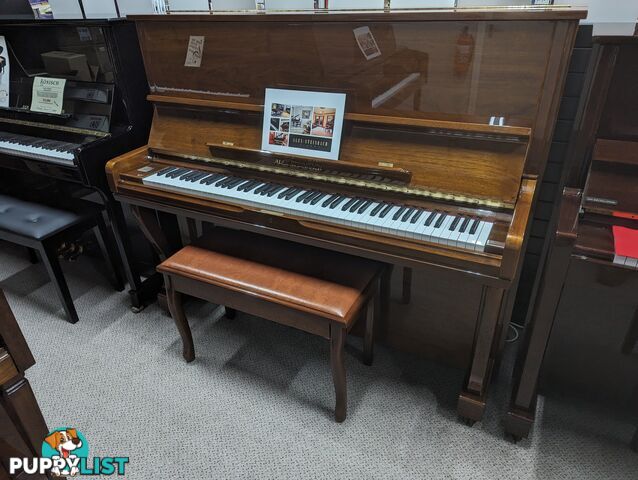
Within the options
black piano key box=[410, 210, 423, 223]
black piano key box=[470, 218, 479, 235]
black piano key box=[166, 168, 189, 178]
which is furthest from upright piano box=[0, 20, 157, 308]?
black piano key box=[470, 218, 479, 235]

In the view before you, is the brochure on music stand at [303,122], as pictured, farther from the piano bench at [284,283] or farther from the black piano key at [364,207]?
the piano bench at [284,283]

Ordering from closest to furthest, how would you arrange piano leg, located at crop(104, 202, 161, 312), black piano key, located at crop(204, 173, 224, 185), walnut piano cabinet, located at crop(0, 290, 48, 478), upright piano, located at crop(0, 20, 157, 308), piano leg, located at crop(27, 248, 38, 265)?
walnut piano cabinet, located at crop(0, 290, 48, 478), black piano key, located at crop(204, 173, 224, 185), upright piano, located at crop(0, 20, 157, 308), piano leg, located at crop(104, 202, 161, 312), piano leg, located at crop(27, 248, 38, 265)

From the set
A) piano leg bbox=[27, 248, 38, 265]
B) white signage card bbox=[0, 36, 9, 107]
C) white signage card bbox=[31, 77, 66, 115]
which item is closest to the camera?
white signage card bbox=[31, 77, 66, 115]

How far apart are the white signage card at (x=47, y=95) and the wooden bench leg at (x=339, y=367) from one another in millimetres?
1683

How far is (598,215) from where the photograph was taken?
115cm

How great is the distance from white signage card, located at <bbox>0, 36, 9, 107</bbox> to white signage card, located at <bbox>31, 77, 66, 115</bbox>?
203 millimetres

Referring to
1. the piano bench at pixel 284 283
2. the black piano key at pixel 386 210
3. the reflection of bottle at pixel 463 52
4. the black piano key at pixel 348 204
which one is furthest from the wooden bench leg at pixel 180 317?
the reflection of bottle at pixel 463 52

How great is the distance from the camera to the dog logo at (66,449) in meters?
1.22

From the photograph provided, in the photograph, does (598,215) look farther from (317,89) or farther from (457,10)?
(317,89)

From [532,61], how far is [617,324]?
2.94 ft

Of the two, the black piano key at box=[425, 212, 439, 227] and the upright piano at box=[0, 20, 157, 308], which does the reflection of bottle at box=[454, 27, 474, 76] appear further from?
the upright piano at box=[0, 20, 157, 308]

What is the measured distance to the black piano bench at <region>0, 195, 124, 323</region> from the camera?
183cm

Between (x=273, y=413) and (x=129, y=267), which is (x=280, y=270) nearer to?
(x=273, y=413)

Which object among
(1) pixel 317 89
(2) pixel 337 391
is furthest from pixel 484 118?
(2) pixel 337 391
